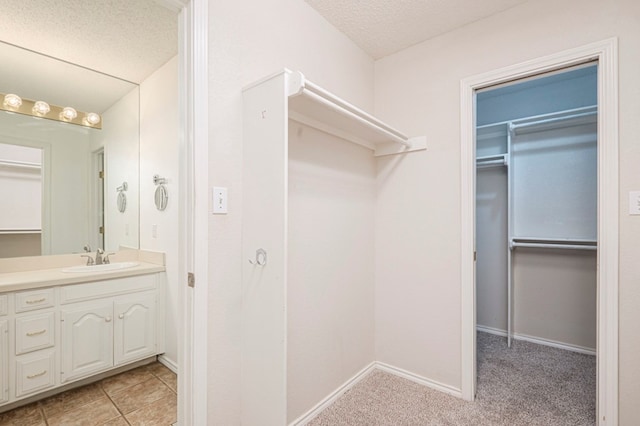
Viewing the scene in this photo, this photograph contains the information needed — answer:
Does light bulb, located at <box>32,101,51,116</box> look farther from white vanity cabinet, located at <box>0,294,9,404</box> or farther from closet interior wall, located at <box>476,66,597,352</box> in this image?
closet interior wall, located at <box>476,66,597,352</box>

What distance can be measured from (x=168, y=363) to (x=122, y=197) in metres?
1.54

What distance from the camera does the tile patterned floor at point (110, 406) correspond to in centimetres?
181

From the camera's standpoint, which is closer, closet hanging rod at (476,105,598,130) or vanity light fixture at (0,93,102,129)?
vanity light fixture at (0,93,102,129)

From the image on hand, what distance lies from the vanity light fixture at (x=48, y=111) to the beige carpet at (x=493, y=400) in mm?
3010

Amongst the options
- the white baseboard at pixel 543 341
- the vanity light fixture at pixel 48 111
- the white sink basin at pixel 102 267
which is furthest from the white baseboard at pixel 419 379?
the vanity light fixture at pixel 48 111

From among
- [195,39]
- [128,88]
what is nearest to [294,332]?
[195,39]

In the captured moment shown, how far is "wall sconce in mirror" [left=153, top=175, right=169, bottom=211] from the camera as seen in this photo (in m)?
2.44

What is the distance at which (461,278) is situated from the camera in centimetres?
198

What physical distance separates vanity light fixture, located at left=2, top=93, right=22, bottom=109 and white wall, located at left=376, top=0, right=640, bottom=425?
9.06ft

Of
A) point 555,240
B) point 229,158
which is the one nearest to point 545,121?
point 555,240

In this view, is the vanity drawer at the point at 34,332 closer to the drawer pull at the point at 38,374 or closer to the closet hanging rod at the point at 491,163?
the drawer pull at the point at 38,374

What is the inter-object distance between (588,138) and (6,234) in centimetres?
469

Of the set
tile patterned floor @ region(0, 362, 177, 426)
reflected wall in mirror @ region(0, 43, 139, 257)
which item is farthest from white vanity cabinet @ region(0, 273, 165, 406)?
reflected wall in mirror @ region(0, 43, 139, 257)

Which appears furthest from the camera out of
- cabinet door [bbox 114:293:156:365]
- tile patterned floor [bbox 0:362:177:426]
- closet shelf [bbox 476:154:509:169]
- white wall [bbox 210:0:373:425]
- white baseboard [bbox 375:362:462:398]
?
closet shelf [bbox 476:154:509:169]
